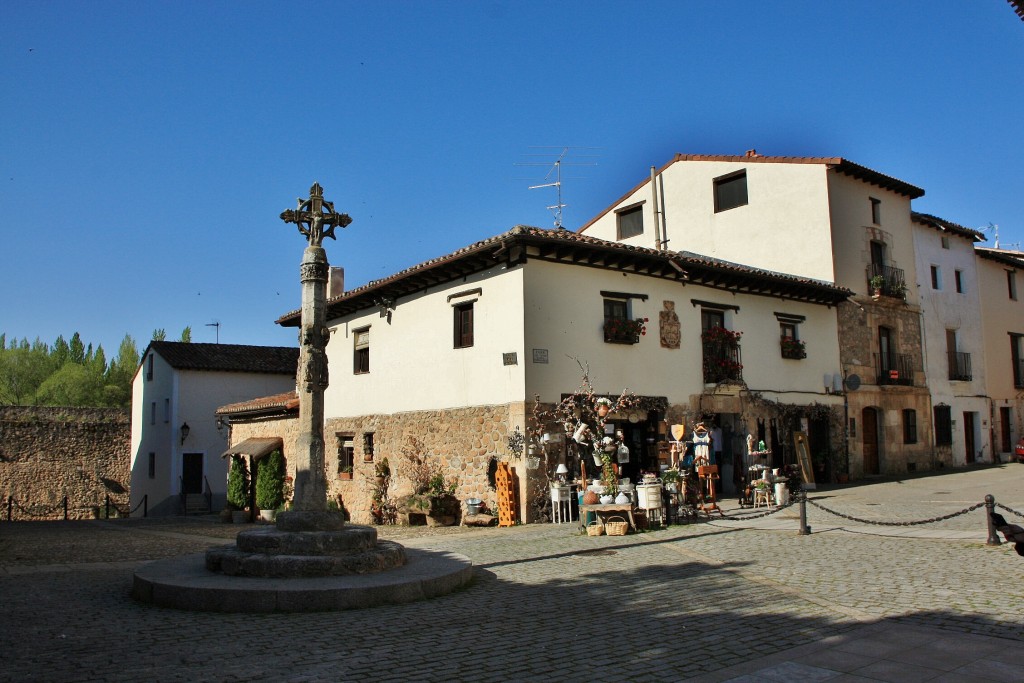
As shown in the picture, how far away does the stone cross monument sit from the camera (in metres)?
8.59

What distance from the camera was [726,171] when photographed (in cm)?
2409

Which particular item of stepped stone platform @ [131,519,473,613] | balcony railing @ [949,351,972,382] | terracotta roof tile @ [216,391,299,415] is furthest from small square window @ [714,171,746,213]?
stepped stone platform @ [131,519,473,613]

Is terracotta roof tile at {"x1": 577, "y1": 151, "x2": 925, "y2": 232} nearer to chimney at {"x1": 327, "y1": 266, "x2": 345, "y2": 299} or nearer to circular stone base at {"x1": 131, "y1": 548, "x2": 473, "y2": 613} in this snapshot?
chimney at {"x1": 327, "y1": 266, "x2": 345, "y2": 299}

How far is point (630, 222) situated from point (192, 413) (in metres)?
17.9

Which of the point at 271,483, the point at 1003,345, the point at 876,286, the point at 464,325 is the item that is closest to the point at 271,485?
the point at 271,483

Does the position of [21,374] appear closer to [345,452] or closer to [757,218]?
[345,452]

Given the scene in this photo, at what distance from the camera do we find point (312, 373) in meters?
8.95

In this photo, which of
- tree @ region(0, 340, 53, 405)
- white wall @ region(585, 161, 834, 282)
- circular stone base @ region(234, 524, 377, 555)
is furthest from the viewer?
tree @ region(0, 340, 53, 405)

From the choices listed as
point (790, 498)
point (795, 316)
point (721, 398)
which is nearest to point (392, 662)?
point (790, 498)

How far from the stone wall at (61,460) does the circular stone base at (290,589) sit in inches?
Answer: 988

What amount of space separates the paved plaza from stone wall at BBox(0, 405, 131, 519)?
21909 millimetres

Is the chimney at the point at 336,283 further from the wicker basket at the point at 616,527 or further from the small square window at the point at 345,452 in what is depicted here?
the wicker basket at the point at 616,527

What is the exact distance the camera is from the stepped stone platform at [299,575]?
7.04m

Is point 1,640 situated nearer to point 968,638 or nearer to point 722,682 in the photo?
point 722,682
